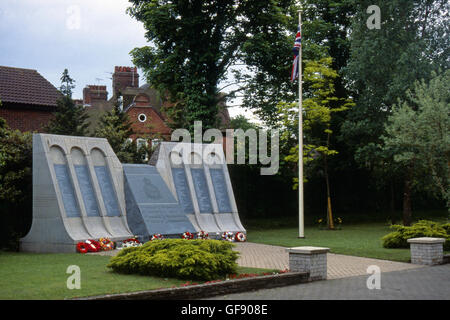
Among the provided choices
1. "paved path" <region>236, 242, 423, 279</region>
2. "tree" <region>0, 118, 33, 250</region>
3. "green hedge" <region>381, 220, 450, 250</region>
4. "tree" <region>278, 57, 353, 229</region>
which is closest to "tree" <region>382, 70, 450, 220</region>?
"green hedge" <region>381, 220, 450, 250</region>

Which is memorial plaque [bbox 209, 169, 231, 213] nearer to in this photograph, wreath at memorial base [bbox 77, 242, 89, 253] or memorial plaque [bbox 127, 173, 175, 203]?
memorial plaque [bbox 127, 173, 175, 203]

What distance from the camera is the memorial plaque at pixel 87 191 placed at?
19531mm

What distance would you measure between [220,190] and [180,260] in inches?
488

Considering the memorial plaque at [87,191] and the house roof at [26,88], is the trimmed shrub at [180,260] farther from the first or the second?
the house roof at [26,88]

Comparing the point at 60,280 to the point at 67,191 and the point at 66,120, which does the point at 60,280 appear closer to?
the point at 67,191

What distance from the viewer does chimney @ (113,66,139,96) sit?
51.5m

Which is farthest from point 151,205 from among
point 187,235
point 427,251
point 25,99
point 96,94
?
point 96,94

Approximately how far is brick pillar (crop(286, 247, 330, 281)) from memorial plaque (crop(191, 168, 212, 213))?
10.7 metres

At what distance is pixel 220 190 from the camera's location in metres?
23.7

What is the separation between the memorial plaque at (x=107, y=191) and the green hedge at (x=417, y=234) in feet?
33.5

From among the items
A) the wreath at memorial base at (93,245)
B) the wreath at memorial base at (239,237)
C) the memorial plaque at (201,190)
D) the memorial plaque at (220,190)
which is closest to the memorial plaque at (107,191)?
the wreath at memorial base at (93,245)

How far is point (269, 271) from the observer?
12.3m
